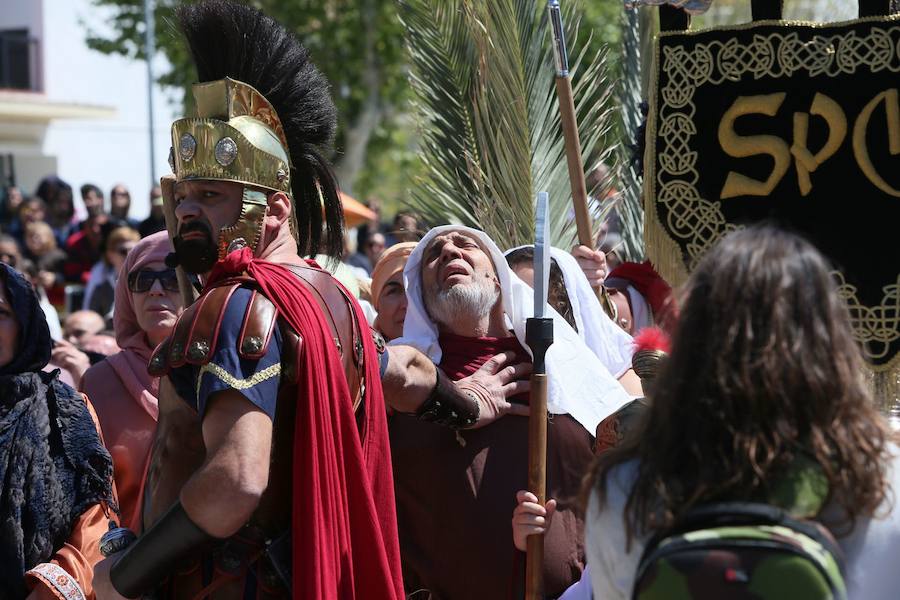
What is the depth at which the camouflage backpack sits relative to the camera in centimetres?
167

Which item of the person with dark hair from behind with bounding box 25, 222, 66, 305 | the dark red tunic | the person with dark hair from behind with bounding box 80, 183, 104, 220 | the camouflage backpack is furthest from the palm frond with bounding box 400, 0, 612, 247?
the person with dark hair from behind with bounding box 80, 183, 104, 220

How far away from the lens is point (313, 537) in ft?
8.59

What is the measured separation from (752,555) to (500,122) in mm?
3799

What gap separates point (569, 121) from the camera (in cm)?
397

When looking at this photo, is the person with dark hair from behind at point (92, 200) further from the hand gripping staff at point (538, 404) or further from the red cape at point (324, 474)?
the red cape at point (324, 474)

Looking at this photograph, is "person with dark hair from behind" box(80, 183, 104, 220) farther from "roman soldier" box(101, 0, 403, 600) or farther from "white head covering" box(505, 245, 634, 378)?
"roman soldier" box(101, 0, 403, 600)

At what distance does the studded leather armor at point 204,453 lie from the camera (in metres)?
2.60

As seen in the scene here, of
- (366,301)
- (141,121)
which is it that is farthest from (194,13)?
(141,121)

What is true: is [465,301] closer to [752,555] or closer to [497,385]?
[497,385]

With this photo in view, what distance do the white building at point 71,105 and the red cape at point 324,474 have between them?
20.0 m

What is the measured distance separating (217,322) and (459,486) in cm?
119

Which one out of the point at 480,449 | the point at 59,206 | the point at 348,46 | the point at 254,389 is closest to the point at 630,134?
the point at 480,449

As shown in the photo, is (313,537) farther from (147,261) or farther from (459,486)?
(147,261)

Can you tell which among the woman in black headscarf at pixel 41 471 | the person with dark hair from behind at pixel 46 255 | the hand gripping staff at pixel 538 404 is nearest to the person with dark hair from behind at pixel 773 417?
the hand gripping staff at pixel 538 404
